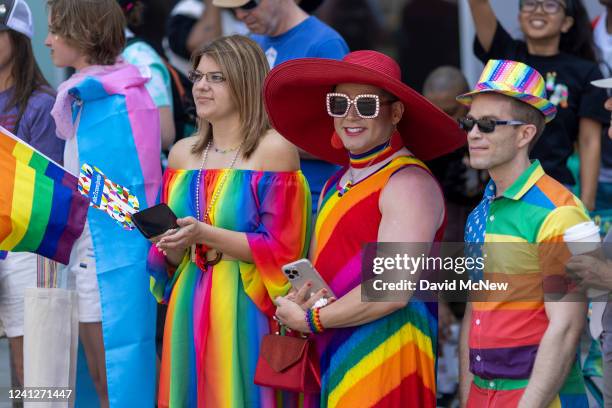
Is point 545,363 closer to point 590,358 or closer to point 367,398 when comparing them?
point 367,398

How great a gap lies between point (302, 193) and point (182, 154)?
53 centimetres

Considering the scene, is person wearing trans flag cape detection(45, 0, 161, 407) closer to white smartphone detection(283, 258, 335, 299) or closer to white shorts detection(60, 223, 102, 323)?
white shorts detection(60, 223, 102, 323)

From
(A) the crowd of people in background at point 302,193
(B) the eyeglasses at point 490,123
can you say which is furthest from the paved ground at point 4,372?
(B) the eyeglasses at point 490,123

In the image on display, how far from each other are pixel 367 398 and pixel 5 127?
228 centimetres

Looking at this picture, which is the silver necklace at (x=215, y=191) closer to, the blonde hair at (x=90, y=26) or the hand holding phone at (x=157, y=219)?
the hand holding phone at (x=157, y=219)

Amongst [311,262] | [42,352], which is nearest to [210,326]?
[311,262]

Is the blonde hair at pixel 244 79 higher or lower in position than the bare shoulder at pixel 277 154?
higher

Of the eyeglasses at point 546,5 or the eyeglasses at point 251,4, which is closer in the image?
the eyeglasses at point 251,4

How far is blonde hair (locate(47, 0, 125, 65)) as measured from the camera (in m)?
5.06

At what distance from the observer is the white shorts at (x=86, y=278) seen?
4.96m

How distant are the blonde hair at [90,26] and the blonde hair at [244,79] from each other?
2.78ft

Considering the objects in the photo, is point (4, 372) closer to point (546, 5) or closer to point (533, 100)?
point (546, 5)

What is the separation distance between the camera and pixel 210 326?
425 cm

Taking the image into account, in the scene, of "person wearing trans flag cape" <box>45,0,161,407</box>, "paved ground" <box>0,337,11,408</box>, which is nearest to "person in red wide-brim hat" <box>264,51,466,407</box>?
"person wearing trans flag cape" <box>45,0,161,407</box>
